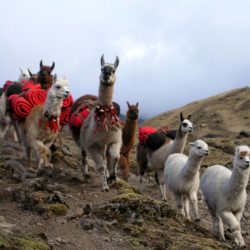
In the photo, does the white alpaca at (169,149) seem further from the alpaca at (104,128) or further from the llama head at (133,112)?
the alpaca at (104,128)

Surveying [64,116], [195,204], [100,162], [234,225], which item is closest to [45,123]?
[100,162]

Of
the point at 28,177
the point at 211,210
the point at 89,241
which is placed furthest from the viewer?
the point at 28,177

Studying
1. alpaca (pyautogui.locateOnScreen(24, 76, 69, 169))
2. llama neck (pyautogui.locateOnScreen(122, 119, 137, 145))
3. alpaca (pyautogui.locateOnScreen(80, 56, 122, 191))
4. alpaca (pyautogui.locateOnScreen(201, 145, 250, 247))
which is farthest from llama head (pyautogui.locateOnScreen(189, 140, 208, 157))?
llama neck (pyautogui.locateOnScreen(122, 119, 137, 145))

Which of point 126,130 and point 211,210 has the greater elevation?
point 126,130

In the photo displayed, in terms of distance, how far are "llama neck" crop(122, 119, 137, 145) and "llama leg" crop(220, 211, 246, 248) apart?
409cm

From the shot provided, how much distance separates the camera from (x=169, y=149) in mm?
11914

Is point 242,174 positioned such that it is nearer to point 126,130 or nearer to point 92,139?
point 92,139

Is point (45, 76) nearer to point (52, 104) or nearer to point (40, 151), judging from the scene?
point (52, 104)

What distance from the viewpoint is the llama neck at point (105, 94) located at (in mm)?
9414

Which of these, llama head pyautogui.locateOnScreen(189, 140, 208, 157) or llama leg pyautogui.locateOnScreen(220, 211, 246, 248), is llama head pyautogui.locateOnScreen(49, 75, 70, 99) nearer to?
llama head pyautogui.locateOnScreen(189, 140, 208, 157)

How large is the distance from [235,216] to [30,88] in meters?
5.28

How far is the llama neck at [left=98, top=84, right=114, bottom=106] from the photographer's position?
941cm

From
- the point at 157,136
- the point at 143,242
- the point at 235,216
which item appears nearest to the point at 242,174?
the point at 235,216

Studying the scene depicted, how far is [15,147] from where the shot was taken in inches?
484
